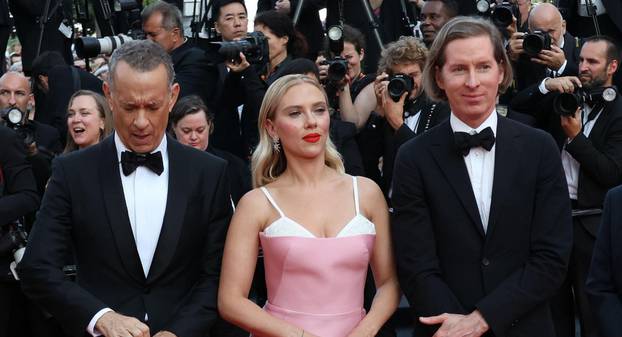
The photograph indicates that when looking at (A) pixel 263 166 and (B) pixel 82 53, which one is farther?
(B) pixel 82 53

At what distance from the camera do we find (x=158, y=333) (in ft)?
12.9

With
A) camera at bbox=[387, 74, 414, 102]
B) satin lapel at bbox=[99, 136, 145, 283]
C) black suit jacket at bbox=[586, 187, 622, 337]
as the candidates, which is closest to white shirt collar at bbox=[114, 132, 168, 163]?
satin lapel at bbox=[99, 136, 145, 283]

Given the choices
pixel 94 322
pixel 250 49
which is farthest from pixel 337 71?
pixel 94 322

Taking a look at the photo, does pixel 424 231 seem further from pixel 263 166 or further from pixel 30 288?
pixel 30 288

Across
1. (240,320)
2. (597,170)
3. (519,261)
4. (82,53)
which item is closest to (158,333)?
(240,320)

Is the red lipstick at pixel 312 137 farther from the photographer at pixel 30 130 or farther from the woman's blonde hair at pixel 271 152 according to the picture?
the photographer at pixel 30 130

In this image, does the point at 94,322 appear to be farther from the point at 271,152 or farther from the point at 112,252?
the point at 271,152

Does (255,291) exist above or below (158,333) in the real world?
below

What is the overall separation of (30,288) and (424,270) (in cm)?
150

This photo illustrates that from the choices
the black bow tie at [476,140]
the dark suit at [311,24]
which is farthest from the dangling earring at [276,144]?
the dark suit at [311,24]

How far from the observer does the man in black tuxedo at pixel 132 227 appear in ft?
12.9

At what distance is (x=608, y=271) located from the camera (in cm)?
390

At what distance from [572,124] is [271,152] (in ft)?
7.88

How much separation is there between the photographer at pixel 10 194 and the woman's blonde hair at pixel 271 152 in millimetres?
1918
